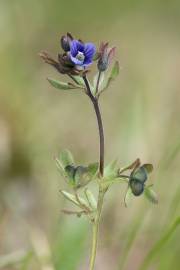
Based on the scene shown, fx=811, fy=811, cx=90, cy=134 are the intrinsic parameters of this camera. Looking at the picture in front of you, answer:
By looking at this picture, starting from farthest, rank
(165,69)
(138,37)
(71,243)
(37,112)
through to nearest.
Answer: (138,37), (165,69), (37,112), (71,243)

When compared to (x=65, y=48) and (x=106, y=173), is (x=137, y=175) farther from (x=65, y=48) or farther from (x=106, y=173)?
(x=65, y=48)

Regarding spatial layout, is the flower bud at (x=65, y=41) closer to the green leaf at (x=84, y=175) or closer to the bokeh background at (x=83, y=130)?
the green leaf at (x=84, y=175)

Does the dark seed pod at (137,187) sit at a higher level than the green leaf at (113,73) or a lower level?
lower

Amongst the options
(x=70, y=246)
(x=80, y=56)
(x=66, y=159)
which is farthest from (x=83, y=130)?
(x=80, y=56)

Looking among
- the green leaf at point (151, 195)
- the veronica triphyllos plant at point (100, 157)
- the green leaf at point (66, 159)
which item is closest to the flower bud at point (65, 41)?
the veronica triphyllos plant at point (100, 157)

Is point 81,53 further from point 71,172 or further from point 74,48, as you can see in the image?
point 71,172

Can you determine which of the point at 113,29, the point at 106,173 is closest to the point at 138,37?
the point at 113,29

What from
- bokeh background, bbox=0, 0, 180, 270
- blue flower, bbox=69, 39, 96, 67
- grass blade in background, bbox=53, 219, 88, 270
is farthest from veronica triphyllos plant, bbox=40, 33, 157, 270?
grass blade in background, bbox=53, 219, 88, 270
